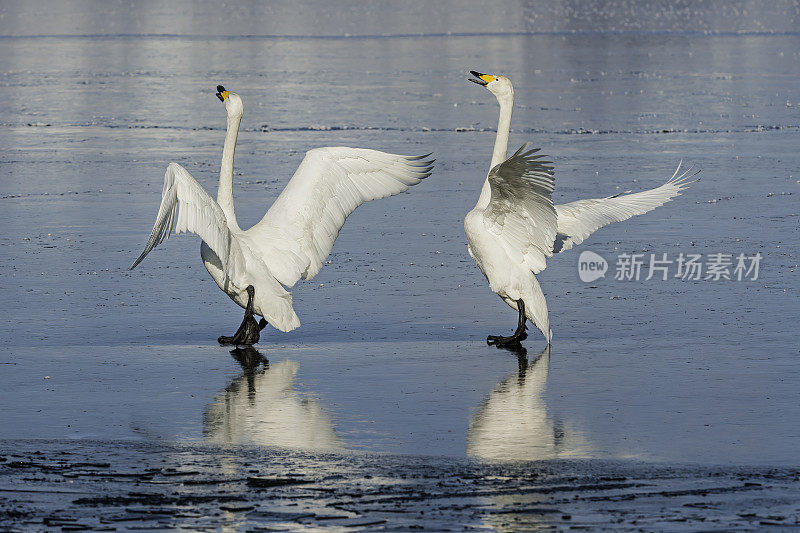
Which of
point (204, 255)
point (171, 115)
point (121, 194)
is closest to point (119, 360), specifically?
point (204, 255)

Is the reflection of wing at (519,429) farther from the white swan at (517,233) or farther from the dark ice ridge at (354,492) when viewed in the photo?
the white swan at (517,233)

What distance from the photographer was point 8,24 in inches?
1625

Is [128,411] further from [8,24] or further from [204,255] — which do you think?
[8,24]

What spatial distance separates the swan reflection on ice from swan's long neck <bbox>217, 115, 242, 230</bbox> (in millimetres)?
1357

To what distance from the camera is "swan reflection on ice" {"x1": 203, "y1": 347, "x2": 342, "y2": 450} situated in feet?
21.6

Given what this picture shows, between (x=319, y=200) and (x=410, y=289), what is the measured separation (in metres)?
1.04

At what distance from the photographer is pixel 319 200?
9.59 metres

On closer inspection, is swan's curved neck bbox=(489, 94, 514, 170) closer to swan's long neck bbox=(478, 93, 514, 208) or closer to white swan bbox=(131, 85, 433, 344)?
swan's long neck bbox=(478, 93, 514, 208)

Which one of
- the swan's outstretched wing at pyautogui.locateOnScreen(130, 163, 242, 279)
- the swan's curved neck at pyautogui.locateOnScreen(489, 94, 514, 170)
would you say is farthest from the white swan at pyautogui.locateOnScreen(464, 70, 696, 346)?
the swan's outstretched wing at pyautogui.locateOnScreen(130, 163, 242, 279)

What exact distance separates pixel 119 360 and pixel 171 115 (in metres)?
12.6

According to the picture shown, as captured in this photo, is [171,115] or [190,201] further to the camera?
[171,115]

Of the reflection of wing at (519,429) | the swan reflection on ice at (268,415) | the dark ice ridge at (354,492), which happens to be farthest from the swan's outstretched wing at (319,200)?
the dark ice ridge at (354,492)

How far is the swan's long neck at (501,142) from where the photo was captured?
31.2 feet

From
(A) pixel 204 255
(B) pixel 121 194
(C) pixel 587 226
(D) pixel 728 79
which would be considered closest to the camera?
(A) pixel 204 255
